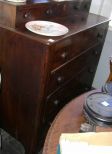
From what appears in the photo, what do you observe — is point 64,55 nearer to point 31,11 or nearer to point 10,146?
point 31,11

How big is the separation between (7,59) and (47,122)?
544 mm

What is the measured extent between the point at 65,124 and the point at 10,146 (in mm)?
883

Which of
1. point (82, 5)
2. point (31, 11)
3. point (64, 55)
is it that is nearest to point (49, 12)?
point (31, 11)

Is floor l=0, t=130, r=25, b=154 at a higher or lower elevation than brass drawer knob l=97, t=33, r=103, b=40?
lower

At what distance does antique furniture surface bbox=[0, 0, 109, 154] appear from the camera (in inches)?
52.7

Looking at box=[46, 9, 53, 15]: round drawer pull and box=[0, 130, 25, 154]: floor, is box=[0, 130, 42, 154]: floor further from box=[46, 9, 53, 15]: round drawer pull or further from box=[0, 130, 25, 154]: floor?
box=[46, 9, 53, 15]: round drawer pull

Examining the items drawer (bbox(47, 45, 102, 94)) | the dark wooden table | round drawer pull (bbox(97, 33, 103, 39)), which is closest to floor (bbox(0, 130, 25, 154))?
drawer (bbox(47, 45, 102, 94))

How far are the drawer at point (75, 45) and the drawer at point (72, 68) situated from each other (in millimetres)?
47

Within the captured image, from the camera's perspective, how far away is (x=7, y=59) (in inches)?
57.4

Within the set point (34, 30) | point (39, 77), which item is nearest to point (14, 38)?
point (34, 30)

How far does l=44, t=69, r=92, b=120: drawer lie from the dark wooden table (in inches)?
21.2

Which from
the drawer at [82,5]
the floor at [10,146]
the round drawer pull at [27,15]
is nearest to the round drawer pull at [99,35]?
the drawer at [82,5]

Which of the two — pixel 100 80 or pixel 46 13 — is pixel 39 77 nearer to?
pixel 46 13

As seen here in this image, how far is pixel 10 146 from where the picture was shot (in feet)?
5.39
